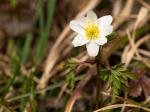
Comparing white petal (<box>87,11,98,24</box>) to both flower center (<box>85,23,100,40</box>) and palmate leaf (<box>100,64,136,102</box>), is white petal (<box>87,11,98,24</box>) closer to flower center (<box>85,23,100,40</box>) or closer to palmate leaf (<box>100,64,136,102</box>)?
flower center (<box>85,23,100,40</box>)

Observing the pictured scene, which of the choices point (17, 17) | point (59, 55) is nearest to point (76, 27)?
point (59, 55)

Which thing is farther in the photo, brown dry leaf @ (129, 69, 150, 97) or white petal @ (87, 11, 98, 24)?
brown dry leaf @ (129, 69, 150, 97)

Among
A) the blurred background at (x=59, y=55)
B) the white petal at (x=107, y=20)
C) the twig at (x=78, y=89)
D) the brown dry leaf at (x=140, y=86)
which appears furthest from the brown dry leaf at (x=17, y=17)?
the white petal at (x=107, y=20)

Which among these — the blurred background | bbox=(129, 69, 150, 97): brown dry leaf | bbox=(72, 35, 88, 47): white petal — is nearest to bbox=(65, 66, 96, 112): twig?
the blurred background

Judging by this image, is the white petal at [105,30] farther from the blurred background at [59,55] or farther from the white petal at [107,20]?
the blurred background at [59,55]

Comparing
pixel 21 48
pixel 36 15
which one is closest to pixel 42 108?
pixel 21 48

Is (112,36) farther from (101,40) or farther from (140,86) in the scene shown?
(140,86)

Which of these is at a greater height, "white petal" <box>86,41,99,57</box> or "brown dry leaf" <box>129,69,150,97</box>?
"white petal" <box>86,41,99,57</box>
